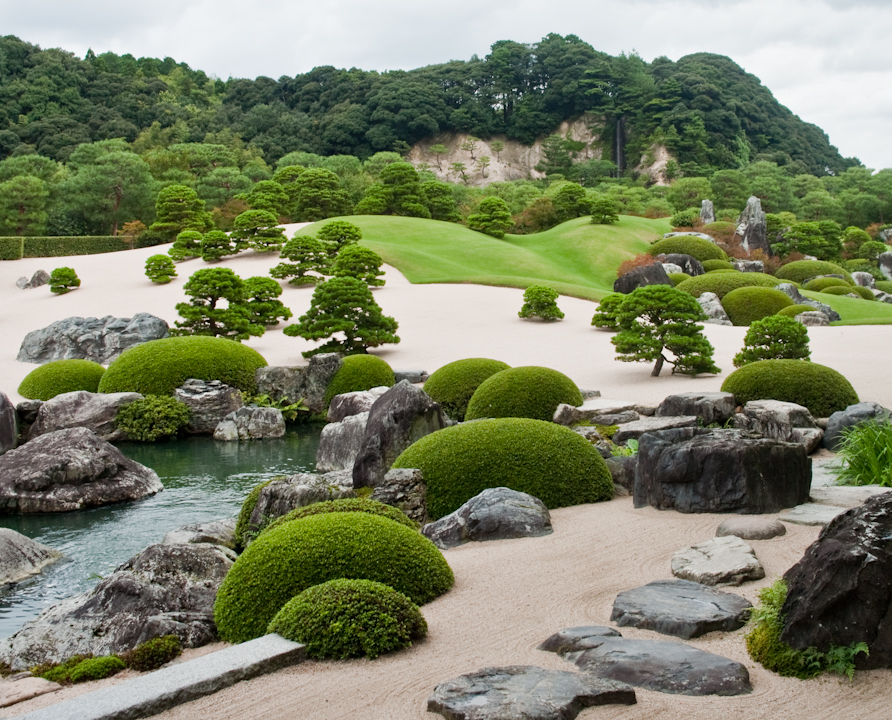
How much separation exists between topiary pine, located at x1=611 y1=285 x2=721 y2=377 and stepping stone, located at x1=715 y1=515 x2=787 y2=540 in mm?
9987

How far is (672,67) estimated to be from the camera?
9062 cm

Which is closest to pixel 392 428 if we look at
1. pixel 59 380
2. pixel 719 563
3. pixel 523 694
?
pixel 719 563

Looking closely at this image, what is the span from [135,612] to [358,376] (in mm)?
11336

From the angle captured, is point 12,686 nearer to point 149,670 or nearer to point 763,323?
point 149,670

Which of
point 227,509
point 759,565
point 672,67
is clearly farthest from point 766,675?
point 672,67

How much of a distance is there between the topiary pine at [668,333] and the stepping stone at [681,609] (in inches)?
455

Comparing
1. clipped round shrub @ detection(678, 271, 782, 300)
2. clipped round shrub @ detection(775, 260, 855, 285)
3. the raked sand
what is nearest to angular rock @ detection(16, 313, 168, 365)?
the raked sand

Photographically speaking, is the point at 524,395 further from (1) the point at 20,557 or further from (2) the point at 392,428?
(1) the point at 20,557

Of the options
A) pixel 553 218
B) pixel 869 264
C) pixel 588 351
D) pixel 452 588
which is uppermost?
pixel 553 218

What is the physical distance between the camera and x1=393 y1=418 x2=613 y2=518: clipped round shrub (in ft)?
24.7

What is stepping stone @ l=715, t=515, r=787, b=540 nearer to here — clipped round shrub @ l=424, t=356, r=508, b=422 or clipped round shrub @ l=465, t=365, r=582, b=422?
clipped round shrub @ l=465, t=365, r=582, b=422

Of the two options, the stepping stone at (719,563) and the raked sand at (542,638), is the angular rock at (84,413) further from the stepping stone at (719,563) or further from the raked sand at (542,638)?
the stepping stone at (719,563)

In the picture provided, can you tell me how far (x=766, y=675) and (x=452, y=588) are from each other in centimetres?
214

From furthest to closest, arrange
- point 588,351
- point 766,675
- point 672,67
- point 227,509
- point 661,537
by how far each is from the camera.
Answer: point 672,67 < point 588,351 < point 227,509 < point 661,537 < point 766,675
